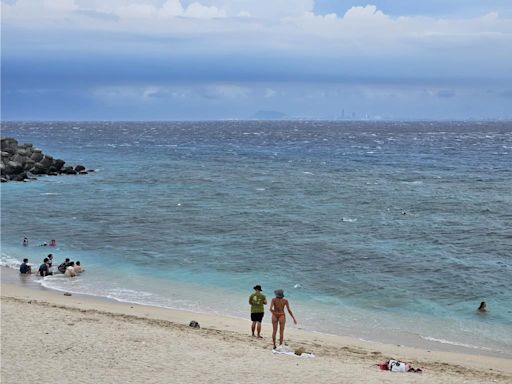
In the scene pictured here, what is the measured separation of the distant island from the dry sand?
4337 centimetres

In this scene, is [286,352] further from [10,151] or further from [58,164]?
[10,151]

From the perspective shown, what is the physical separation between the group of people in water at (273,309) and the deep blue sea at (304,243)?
3.17 m

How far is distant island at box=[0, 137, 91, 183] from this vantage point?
196 ft

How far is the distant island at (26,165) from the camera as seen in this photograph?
59.9m

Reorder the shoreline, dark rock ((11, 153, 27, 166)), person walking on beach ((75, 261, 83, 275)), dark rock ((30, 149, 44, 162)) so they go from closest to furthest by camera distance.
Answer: the shoreline → person walking on beach ((75, 261, 83, 275)) → dark rock ((11, 153, 27, 166)) → dark rock ((30, 149, 44, 162))

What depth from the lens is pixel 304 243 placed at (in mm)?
31906

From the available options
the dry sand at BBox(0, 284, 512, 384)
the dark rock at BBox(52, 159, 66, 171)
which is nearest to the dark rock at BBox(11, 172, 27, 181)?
the dark rock at BBox(52, 159, 66, 171)

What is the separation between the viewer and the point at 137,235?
113 feet

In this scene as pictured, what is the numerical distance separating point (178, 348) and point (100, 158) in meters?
73.9

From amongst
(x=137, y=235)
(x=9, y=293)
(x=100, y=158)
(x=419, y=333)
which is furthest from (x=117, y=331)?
(x=100, y=158)

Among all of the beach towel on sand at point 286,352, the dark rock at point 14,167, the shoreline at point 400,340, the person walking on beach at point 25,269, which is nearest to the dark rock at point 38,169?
the dark rock at point 14,167

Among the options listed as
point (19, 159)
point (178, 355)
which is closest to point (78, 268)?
point (178, 355)

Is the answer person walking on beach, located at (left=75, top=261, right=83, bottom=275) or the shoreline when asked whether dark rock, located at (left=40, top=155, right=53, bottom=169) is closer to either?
person walking on beach, located at (left=75, top=261, right=83, bottom=275)

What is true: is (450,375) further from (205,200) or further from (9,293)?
(205,200)
